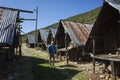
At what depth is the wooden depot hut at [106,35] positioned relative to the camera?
51.9ft

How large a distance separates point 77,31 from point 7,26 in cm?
1189

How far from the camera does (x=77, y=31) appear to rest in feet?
88.3

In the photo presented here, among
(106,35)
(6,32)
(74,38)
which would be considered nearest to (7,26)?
(6,32)

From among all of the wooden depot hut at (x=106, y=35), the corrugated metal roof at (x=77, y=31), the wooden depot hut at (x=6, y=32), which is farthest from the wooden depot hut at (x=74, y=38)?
the wooden depot hut at (x=6, y=32)

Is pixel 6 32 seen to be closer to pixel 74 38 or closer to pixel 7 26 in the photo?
pixel 7 26

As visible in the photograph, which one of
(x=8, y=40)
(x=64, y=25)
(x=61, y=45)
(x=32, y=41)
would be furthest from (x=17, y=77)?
(x=32, y=41)

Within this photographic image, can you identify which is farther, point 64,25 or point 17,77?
point 64,25

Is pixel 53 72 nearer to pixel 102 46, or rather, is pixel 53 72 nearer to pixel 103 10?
pixel 102 46

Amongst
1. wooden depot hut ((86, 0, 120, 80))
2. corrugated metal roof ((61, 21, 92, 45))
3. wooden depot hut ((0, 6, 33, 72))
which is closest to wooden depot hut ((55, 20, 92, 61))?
corrugated metal roof ((61, 21, 92, 45))

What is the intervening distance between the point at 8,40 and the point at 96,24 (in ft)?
20.9

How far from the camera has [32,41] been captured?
6091cm

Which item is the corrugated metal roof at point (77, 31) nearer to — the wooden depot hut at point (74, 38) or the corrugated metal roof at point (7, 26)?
the wooden depot hut at point (74, 38)

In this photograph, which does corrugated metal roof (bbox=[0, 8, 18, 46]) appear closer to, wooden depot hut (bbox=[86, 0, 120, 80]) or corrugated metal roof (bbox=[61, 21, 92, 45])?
wooden depot hut (bbox=[86, 0, 120, 80])

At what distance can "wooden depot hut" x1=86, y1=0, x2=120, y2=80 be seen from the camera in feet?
51.9
